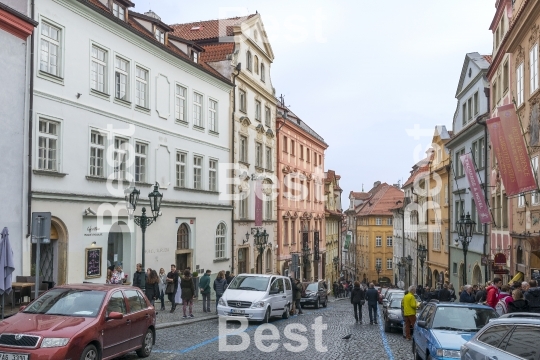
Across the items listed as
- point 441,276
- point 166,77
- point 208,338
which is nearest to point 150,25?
point 166,77

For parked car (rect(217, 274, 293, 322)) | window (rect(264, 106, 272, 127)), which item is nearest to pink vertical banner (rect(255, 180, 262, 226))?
window (rect(264, 106, 272, 127))

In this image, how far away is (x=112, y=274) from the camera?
23.3m

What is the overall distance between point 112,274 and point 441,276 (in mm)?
30590

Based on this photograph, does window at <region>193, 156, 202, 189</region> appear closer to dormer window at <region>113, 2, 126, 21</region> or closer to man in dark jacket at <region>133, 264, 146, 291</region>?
dormer window at <region>113, 2, 126, 21</region>

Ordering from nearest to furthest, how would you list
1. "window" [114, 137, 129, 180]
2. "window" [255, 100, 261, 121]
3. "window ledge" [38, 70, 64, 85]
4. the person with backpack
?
the person with backpack < "window ledge" [38, 70, 64, 85] < "window" [114, 137, 129, 180] < "window" [255, 100, 261, 121]

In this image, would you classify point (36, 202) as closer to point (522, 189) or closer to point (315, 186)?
point (522, 189)

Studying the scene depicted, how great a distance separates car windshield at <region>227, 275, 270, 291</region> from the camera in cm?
2264

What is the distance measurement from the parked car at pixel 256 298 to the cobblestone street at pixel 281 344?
0.48m

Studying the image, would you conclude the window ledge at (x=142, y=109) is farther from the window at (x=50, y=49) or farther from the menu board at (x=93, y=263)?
the menu board at (x=93, y=263)

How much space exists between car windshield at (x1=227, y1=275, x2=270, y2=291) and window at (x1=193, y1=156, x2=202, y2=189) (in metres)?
11.9

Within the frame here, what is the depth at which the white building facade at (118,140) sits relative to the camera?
22.5m

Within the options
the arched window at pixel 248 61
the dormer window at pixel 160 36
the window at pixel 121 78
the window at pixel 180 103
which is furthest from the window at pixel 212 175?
the window at pixel 121 78

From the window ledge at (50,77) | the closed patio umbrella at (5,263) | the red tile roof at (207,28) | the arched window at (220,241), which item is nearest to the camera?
the closed patio umbrella at (5,263)

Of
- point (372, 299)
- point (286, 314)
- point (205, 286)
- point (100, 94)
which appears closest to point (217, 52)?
point (100, 94)
